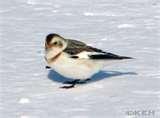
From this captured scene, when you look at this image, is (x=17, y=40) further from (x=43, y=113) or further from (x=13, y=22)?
(x=43, y=113)

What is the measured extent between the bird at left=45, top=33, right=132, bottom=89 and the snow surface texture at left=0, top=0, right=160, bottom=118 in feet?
0.61

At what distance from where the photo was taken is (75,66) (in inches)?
248

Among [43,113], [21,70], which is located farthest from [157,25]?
[43,113]

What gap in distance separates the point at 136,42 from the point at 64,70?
2463mm

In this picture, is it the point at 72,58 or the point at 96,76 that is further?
the point at 96,76

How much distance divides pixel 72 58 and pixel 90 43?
2.39 metres

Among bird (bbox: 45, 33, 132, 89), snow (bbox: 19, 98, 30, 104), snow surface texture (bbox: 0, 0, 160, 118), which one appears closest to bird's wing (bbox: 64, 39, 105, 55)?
bird (bbox: 45, 33, 132, 89)

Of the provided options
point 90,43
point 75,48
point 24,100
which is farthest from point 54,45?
point 90,43

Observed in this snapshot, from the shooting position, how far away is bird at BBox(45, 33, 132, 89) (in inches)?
247

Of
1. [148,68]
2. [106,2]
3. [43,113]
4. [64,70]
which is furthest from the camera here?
[106,2]

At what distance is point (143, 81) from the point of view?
261 inches

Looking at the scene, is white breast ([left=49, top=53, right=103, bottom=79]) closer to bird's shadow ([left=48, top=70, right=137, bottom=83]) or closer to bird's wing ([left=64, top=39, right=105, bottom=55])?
bird's wing ([left=64, top=39, right=105, bottom=55])

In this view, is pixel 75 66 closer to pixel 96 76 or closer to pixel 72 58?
pixel 72 58

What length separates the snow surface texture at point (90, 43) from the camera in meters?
5.84
